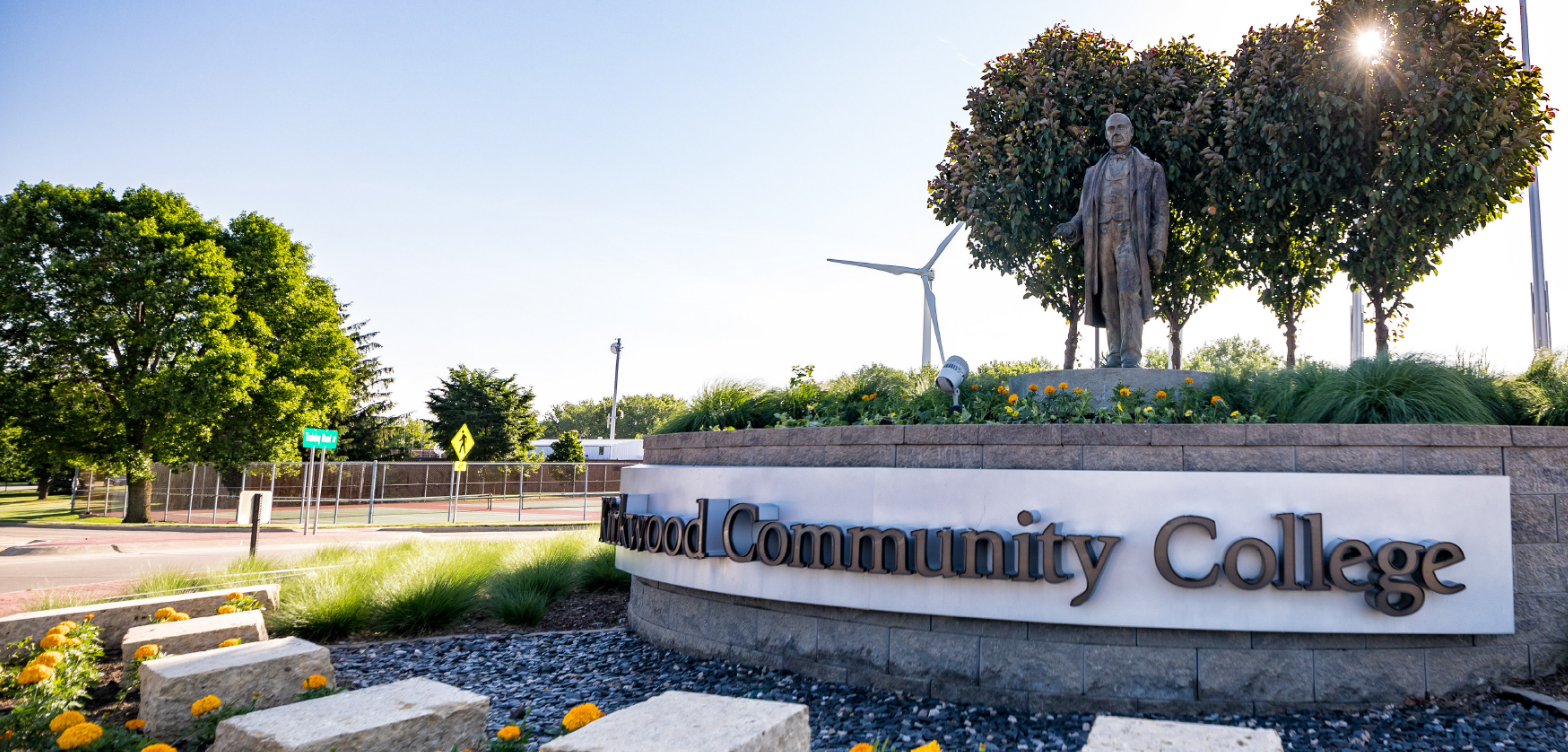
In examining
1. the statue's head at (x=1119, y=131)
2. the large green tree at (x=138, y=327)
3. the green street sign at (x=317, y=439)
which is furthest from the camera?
the large green tree at (x=138, y=327)

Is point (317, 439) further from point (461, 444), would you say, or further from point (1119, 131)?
point (1119, 131)

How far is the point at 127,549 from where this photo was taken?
1558cm

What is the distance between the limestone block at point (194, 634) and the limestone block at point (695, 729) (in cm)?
310

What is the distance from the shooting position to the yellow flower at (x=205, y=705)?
144 inches

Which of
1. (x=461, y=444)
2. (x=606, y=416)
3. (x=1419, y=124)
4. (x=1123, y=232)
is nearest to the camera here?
(x=1123, y=232)

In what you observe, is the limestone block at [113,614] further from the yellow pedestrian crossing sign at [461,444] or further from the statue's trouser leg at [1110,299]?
the yellow pedestrian crossing sign at [461,444]

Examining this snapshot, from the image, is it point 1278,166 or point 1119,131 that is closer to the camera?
point 1119,131

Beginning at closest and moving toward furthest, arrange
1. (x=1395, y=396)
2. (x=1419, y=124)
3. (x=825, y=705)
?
(x=825, y=705) → (x=1395, y=396) → (x=1419, y=124)

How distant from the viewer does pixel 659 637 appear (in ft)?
22.2

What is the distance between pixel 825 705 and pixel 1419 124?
10375 millimetres

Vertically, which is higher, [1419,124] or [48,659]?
[1419,124]

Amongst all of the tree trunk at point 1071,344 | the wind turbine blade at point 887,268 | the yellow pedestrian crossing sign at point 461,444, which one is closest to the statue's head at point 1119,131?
the tree trunk at point 1071,344

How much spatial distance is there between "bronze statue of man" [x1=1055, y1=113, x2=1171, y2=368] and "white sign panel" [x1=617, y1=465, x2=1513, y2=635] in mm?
3258

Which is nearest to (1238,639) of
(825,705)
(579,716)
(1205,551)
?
(1205,551)
